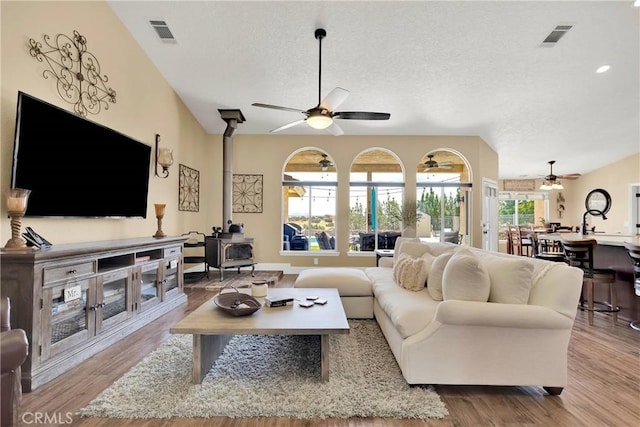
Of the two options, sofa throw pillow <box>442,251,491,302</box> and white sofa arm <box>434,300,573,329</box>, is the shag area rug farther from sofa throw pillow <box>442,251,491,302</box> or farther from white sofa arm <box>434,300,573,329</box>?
sofa throw pillow <box>442,251,491,302</box>

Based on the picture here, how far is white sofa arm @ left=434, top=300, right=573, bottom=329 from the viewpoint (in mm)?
1910

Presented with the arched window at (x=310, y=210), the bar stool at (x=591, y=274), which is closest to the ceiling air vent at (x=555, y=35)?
the bar stool at (x=591, y=274)

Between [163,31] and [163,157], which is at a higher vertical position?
[163,31]

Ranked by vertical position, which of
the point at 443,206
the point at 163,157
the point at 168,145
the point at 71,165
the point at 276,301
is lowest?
the point at 276,301

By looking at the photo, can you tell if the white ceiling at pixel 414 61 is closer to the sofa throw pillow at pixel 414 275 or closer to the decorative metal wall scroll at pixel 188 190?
the decorative metal wall scroll at pixel 188 190

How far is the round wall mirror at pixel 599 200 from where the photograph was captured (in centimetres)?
871

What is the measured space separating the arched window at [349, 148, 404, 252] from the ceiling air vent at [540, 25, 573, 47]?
3.22m

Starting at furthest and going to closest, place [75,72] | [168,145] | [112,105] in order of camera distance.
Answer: [168,145]
[112,105]
[75,72]

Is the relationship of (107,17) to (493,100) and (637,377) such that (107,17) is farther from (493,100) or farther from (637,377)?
(637,377)

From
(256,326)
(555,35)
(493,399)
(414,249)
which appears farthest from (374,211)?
(256,326)

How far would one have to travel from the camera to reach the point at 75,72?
307 cm

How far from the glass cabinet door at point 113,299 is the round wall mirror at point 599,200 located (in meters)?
11.8

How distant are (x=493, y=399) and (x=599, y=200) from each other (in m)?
10.3

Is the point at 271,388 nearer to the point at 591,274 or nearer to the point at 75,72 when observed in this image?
the point at 75,72
